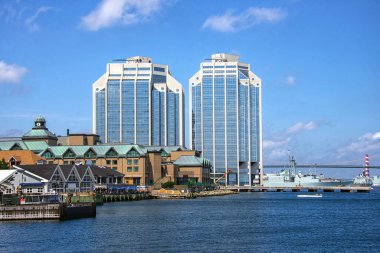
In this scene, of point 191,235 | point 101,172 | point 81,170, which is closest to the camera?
point 191,235

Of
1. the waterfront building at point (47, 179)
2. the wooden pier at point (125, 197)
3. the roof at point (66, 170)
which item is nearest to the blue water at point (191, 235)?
the waterfront building at point (47, 179)


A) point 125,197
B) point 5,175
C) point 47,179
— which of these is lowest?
point 125,197

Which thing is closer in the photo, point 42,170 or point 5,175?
point 5,175

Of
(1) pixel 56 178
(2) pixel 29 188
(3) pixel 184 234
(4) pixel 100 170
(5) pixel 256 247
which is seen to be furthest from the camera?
(4) pixel 100 170

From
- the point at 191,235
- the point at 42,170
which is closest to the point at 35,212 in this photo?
the point at 191,235

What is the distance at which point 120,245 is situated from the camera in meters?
67.5

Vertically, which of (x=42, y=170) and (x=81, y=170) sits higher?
(x=81, y=170)

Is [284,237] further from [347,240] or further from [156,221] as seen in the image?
[156,221]

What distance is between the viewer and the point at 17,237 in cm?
7212

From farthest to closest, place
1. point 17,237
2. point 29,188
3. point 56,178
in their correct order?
point 56,178, point 29,188, point 17,237

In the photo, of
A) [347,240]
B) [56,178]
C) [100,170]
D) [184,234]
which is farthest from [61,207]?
[100,170]

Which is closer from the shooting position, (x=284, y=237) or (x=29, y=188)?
(x=284, y=237)

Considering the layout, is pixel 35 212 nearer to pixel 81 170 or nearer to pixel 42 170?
pixel 42 170

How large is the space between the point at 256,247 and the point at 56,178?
82894 millimetres
